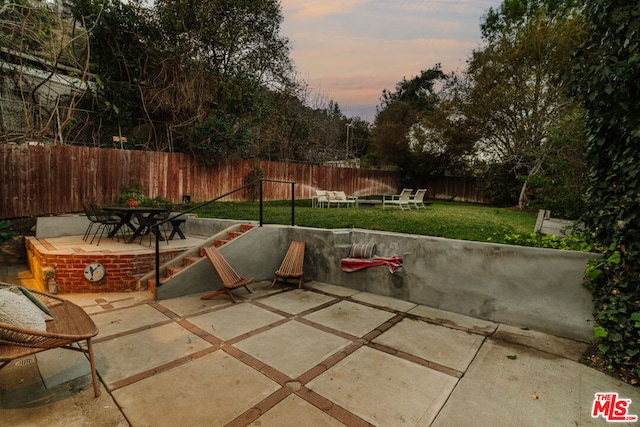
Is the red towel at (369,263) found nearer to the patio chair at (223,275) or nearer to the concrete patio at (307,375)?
the concrete patio at (307,375)

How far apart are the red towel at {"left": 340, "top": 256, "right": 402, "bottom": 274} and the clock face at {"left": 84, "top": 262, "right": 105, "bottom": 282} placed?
146 inches

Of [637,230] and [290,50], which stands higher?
[290,50]

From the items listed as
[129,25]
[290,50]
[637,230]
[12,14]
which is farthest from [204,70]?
[637,230]

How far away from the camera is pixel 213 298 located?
447 centimetres

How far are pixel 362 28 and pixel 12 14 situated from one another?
26.7 ft

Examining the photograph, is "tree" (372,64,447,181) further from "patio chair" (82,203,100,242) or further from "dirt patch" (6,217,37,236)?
"dirt patch" (6,217,37,236)

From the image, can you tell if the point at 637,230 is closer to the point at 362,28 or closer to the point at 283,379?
the point at 283,379

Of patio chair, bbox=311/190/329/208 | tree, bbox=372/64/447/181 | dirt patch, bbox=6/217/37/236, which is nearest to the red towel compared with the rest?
patio chair, bbox=311/190/329/208

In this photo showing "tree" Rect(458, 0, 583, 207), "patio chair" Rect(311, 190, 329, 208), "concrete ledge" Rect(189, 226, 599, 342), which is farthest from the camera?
"patio chair" Rect(311, 190, 329, 208)

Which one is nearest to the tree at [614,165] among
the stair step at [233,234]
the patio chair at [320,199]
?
the stair step at [233,234]

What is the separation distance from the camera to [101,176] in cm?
793

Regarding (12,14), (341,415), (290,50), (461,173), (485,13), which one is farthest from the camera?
(461,173)

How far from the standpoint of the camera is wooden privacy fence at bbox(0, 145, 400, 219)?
652cm

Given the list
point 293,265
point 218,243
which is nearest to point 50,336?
point 293,265
